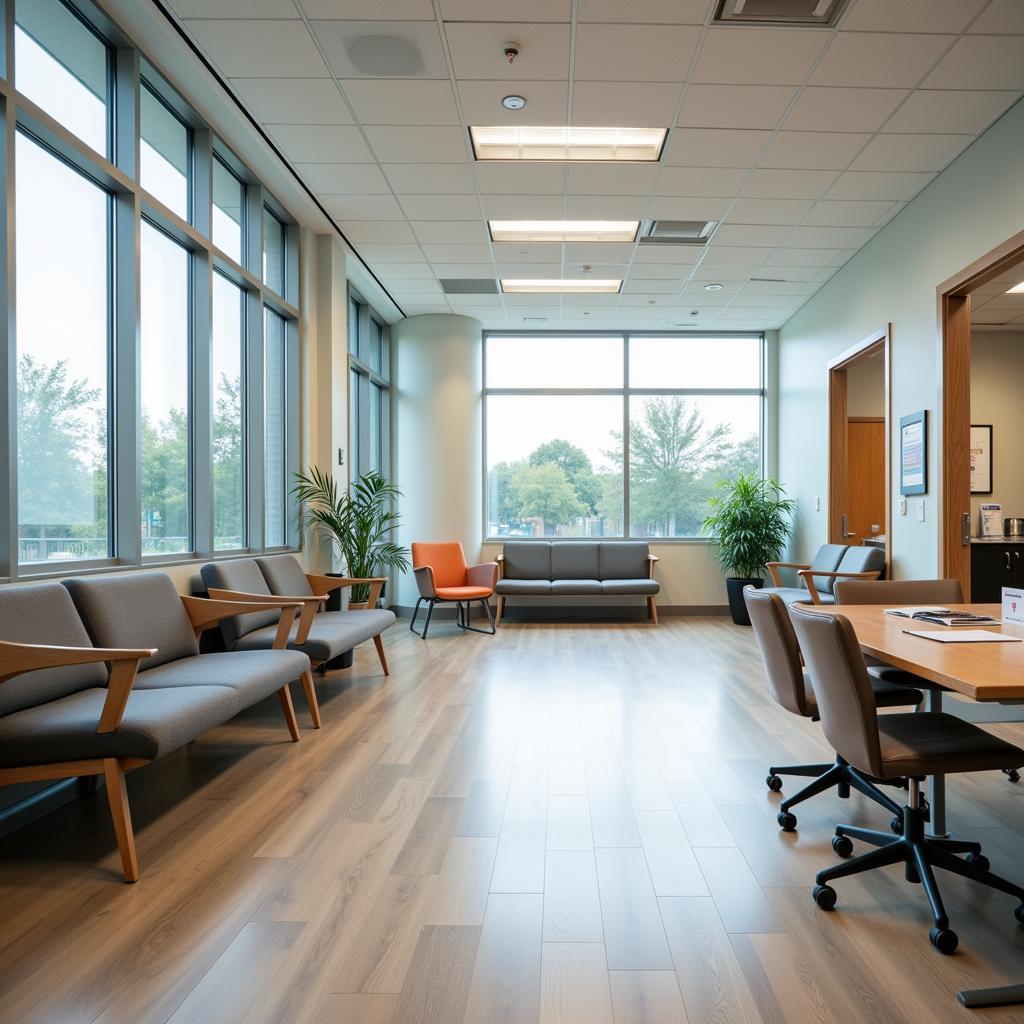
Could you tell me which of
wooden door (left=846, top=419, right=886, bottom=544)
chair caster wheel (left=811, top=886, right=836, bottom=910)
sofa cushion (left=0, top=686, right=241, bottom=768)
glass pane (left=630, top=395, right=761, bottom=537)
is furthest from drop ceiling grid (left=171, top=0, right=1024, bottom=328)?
chair caster wheel (left=811, top=886, right=836, bottom=910)

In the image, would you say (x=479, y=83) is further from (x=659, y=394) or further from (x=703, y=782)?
(x=659, y=394)

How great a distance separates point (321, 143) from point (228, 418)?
5.43ft

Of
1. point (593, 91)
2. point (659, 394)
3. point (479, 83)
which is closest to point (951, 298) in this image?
point (593, 91)

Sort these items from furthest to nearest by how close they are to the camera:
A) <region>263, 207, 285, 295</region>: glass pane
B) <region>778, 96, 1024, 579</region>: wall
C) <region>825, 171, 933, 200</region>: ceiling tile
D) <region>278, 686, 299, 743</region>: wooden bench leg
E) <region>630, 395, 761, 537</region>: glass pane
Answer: <region>630, 395, 761, 537</region>: glass pane → <region>263, 207, 285, 295</region>: glass pane → <region>825, 171, 933, 200</region>: ceiling tile → <region>778, 96, 1024, 579</region>: wall → <region>278, 686, 299, 743</region>: wooden bench leg

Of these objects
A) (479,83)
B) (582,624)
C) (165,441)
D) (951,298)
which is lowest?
(582,624)

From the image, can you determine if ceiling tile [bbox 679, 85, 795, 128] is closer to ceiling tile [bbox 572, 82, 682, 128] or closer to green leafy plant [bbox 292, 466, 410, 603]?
ceiling tile [bbox 572, 82, 682, 128]

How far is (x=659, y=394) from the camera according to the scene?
822cm

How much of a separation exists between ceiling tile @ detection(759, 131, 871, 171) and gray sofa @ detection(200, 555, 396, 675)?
3519 mm

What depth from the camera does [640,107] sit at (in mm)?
3773

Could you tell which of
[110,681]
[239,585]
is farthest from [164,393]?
[110,681]

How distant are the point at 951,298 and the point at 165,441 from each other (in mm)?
4439

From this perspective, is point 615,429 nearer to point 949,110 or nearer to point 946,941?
point 949,110

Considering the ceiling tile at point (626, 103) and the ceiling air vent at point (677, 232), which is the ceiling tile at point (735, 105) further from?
the ceiling air vent at point (677, 232)

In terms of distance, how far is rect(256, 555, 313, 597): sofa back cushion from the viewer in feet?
14.1
